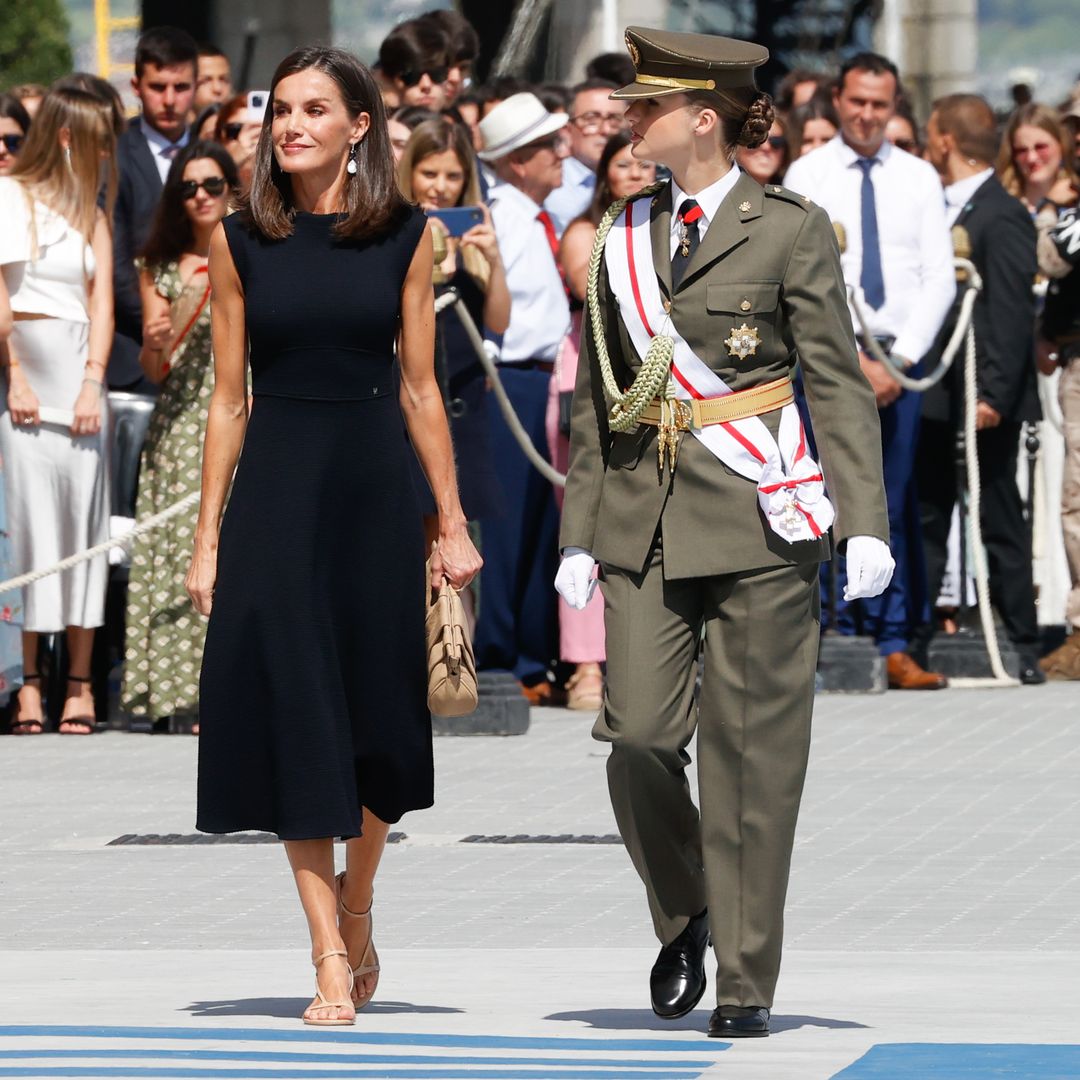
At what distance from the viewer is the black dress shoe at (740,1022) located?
244 inches

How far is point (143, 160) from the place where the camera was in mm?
12398

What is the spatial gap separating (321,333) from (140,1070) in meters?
1.55

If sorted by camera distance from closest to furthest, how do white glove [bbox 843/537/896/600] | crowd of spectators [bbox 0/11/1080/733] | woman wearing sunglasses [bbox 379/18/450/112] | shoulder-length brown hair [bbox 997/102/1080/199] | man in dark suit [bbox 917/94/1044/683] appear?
white glove [bbox 843/537/896/600]
crowd of spectators [bbox 0/11/1080/733]
man in dark suit [bbox 917/94/1044/683]
woman wearing sunglasses [bbox 379/18/450/112]
shoulder-length brown hair [bbox 997/102/1080/199]

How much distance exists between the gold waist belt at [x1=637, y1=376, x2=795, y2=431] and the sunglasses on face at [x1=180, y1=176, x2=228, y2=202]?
523 cm

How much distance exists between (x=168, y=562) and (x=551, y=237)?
6.83 feet

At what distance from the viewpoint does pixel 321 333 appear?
6402mm

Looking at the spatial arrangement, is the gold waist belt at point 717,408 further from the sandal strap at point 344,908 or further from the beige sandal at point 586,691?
the beige sandal at point 586,691

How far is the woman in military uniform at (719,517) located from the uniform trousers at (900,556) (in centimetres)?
Answer: 642

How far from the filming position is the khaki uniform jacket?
624cm

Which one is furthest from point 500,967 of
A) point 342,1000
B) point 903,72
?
point 903,72

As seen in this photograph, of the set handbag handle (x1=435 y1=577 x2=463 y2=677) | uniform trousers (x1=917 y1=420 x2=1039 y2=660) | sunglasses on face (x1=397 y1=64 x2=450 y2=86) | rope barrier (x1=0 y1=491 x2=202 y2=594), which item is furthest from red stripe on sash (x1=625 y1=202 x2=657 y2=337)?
sunglasses on face (x1=397 y1=64 x2=450 y2=86)

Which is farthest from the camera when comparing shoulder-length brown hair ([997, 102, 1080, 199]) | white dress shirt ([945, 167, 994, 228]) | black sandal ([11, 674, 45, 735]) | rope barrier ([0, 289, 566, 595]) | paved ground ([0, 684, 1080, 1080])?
Result: shoulder-length brown hair ([997, 102, 1080, 199])

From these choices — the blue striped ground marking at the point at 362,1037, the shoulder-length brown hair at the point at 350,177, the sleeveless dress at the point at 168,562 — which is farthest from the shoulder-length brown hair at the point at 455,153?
the blue striped ground marking at the point at 362,1037

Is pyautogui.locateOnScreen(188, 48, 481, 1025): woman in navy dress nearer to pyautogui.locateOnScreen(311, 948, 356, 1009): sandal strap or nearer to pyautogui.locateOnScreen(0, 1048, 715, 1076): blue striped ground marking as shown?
pyautogui.locateOnScreen(311, 948, 356, 1009): sandal strap
